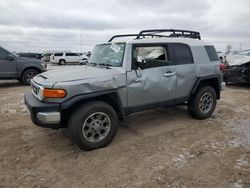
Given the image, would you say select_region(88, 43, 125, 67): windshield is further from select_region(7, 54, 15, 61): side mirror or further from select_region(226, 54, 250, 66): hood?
select_region(226, 54, 250, 66): hood

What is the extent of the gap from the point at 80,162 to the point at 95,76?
4.47ft

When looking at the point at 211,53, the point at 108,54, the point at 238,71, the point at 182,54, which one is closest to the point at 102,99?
the point at 108,54

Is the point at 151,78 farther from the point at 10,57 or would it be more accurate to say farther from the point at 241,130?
the point at 10,57

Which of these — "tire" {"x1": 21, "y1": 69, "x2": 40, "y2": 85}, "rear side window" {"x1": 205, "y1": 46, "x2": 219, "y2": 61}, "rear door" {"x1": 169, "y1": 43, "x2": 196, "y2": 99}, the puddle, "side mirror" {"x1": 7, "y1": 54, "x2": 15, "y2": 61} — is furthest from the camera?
"tire" {"x1": 21, "y1": 69, "x2": 40, "y2": 85}

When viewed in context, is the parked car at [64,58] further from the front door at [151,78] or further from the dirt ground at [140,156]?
the front door at [151,78]

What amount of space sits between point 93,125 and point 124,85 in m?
0.88

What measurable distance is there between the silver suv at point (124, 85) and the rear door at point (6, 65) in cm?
668

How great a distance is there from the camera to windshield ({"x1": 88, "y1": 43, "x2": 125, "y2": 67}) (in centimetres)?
492

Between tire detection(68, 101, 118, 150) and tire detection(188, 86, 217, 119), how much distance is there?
7.17 feet

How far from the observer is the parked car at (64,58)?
33938 millimetres

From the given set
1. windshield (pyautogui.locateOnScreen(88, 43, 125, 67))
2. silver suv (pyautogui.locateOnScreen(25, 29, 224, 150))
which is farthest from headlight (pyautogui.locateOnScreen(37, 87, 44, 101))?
windshield (pyautogui.locateOnScreen(88, 43, 125, 67))

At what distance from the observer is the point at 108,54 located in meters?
5.26

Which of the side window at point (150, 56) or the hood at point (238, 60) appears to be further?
the hood at point (238, 60)

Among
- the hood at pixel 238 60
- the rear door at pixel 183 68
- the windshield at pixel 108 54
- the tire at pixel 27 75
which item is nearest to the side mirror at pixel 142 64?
the windshield at pixel 108 54
